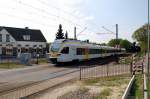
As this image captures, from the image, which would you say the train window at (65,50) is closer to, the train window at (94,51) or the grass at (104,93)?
the train window at (94,51)

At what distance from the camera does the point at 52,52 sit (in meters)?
39.0

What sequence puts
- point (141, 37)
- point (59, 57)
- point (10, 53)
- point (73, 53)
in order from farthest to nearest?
1. point (141, 37)
2. point (10, 53)
3. point (73, 53)
4. point (59, 57)

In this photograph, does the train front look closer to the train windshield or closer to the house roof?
the train windshield

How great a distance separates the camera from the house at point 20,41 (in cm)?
7731

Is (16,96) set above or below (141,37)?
below

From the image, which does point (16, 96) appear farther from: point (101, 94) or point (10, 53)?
point (10, 53)

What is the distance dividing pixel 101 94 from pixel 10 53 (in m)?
62.8

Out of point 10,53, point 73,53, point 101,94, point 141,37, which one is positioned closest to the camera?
point 101,94

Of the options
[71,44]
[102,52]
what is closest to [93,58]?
[102,52]

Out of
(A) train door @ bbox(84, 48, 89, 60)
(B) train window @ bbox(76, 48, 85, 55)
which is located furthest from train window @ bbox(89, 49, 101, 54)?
(B) train window @ bbox(76, 48, 85, 55)

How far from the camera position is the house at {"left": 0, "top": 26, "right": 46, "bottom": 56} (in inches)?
3044

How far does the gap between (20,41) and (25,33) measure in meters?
3.33

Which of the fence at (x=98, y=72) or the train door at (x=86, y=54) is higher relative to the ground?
the train door at (x=86, y=54)

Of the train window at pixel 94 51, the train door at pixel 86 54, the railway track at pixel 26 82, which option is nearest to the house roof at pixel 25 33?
the train window at pixel 94 51
